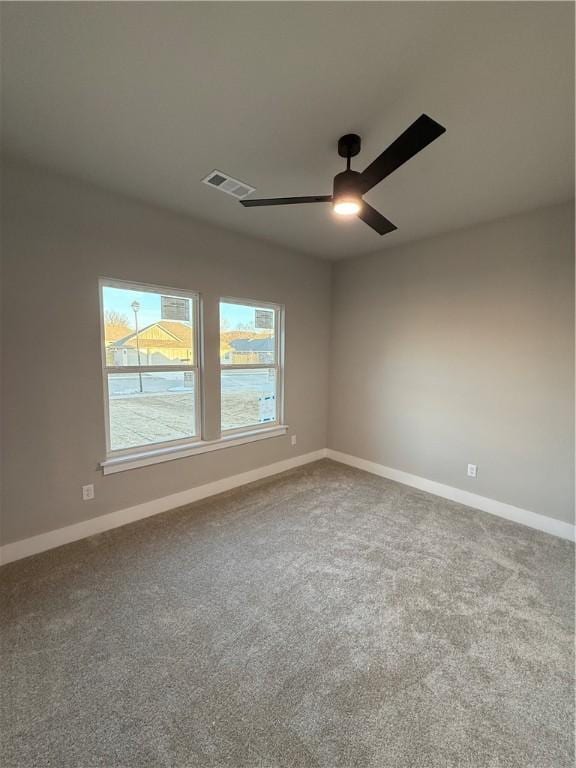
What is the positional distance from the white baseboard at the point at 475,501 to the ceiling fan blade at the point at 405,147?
2918mm

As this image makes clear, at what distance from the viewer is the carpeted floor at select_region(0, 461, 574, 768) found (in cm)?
121

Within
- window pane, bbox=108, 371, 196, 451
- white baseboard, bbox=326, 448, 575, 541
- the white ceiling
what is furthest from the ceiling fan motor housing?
white baseboard, bbox=326, 448, 575, 541

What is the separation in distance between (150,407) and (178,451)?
18.9 inches

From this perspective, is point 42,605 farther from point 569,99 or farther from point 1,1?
point 569,99

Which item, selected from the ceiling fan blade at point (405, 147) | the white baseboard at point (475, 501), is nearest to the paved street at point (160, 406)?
the white baseboard at point (475, 501)

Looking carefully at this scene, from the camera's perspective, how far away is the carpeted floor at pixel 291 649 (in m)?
1.21

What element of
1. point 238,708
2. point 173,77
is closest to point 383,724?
point 238,708

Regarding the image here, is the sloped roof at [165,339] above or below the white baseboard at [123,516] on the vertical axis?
above

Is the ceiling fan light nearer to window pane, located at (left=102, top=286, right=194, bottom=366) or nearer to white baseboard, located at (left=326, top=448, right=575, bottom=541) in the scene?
window pane, located at (left=102, top=286, right=194, bottom=366)

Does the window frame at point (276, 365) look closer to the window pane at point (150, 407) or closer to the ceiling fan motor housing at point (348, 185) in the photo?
the window pane at point (150, 407)

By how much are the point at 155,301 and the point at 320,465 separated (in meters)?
2.74

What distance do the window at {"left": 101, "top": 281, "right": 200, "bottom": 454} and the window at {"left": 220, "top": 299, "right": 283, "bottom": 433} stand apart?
→ 35cm

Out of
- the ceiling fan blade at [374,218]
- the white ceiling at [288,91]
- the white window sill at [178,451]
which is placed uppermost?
the white ceiling at [288,91]

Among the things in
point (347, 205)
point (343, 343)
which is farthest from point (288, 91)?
point (343, 343)
